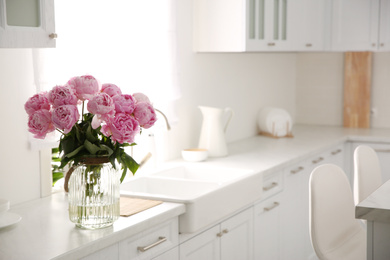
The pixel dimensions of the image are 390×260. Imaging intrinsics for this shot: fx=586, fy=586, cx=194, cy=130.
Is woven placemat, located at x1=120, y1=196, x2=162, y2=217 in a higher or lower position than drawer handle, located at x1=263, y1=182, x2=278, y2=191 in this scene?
higher

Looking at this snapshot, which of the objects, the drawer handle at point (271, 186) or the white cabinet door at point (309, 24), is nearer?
the drawer handle at point (271, 186)

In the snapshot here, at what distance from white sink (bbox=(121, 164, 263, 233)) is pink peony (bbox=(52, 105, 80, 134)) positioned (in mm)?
680

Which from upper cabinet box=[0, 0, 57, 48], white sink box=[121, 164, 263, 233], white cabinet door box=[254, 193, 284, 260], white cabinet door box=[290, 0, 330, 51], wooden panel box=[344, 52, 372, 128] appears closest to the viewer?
upper cabinet box=[0, 0, 57, 48]

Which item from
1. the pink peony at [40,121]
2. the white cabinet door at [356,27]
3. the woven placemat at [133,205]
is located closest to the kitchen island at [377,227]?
the woven placemat at [133,205]

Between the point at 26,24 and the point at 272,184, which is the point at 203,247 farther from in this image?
the point at 26,24

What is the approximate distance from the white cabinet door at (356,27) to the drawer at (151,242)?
2714mm

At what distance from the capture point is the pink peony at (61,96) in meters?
1.91

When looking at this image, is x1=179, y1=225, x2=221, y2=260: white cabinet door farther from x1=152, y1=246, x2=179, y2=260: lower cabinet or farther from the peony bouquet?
the peony bouquet

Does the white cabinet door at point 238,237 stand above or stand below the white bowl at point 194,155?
below

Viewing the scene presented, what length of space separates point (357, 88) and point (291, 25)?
1.19 meters

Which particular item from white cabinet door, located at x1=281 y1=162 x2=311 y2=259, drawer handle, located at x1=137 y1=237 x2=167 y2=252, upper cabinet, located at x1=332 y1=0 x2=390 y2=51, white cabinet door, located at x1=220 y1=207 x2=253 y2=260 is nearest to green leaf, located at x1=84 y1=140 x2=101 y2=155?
drawer handle, located at x1=137 y1=237 x2=167 y2=252

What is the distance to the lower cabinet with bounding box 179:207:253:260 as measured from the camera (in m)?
2.50

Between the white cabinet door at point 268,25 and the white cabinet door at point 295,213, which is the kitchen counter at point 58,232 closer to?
the white cabinet door at point 295,213

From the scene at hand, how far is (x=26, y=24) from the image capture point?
74.9 inches
